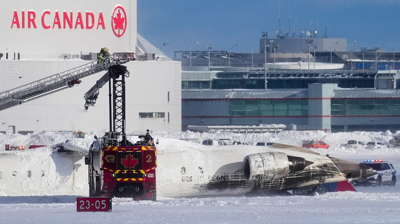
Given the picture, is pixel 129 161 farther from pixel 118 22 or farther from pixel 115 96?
pixel 118 22

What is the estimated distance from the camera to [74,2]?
8906cm

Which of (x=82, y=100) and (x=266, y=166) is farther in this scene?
(x=82, y=100)

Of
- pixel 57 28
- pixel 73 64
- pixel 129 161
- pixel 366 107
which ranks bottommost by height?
pixel 129 161

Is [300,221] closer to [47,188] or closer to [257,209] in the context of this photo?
[257,209]

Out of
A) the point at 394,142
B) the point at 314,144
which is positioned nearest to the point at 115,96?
the point at 314,144

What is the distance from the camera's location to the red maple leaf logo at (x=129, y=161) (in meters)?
33.3

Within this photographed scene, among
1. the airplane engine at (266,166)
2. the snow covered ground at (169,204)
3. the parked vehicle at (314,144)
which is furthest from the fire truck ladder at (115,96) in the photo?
the parked vehicle at (314,144)

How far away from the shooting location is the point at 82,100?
89.2 meters

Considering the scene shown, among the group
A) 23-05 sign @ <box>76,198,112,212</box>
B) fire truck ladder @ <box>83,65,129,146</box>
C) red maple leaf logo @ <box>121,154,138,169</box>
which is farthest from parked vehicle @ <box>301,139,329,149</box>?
23-05 sign @ <box>76,198,112,212</box>

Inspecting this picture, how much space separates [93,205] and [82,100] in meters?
60.6

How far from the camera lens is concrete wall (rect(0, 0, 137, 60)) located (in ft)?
292

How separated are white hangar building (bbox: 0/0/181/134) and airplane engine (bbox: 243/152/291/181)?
166ft

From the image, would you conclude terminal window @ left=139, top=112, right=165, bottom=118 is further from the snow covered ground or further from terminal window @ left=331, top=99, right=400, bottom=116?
the snow covered ground

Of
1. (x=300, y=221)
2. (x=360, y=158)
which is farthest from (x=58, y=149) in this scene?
(x=360, y=158)
